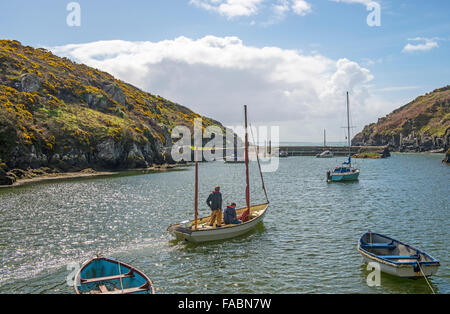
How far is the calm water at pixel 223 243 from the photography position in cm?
1839

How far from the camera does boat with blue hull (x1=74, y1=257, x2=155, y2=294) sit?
15.1 meters

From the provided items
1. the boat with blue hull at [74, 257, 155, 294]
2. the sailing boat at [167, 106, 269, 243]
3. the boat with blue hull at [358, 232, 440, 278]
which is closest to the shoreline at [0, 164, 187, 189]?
the sailing boat at [167, 106, 269, 243]

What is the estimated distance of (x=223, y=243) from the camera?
25.2 metres

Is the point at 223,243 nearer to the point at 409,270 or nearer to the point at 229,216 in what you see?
the point at 229,216

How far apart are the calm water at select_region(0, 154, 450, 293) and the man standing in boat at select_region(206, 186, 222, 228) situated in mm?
1930

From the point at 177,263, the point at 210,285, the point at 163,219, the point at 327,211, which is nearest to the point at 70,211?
the point at 163,219

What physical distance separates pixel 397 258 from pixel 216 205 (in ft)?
40.5

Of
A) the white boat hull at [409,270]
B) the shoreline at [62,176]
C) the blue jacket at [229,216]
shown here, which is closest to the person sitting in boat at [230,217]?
the blue jacket at [229,216]

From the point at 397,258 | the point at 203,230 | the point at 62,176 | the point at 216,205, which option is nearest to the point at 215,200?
the point at 216,205

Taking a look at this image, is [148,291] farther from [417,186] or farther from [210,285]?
[417,186]

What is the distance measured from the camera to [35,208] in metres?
37.5

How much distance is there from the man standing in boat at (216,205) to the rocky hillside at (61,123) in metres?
45.6

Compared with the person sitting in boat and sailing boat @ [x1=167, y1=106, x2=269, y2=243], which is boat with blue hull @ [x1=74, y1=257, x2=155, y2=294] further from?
the person sitting in boat

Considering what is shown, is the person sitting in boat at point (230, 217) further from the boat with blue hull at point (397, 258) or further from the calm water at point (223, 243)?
the boat with blue hull at point (397, 258)
